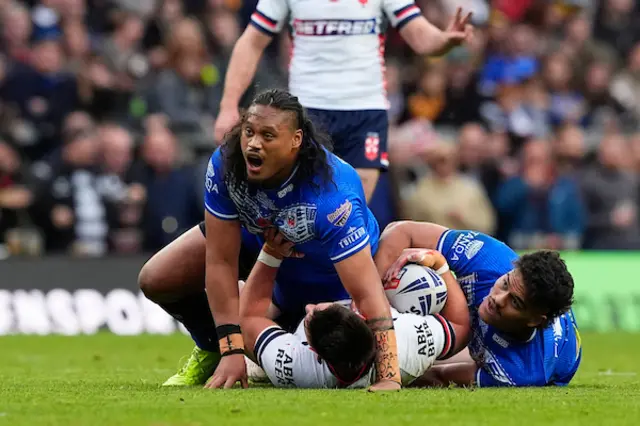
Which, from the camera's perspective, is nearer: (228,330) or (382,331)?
(382,331)

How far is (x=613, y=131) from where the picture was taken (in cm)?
1811

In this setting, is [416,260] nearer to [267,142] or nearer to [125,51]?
[267,142]

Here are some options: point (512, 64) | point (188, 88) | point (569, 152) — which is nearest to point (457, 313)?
point (188, 88)

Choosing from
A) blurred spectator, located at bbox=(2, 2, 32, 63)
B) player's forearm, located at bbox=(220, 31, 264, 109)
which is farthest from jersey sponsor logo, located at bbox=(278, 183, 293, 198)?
blurred spectator, located at bbox=(2, 2, 32, 63)

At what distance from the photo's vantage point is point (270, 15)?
30.7 ft

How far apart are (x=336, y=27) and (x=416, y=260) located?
2200 millimetres

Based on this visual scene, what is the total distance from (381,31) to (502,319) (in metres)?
2.82

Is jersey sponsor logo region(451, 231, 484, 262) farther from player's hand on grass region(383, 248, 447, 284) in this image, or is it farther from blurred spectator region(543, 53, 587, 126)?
blurred spectator region(543, 53, 587, 126)

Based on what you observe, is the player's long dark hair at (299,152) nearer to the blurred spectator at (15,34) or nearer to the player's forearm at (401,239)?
the player's forearm at (401,239)

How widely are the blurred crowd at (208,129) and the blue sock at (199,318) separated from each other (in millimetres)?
6312

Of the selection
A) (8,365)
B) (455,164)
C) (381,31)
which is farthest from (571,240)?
(8,365)

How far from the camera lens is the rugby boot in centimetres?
806

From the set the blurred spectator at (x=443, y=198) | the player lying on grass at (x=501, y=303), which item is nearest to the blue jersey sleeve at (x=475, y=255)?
the player lying on grass at (x=501, y=303)

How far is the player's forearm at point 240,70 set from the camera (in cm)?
926
